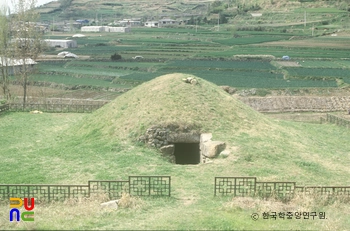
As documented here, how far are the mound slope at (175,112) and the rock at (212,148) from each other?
0.98 meters

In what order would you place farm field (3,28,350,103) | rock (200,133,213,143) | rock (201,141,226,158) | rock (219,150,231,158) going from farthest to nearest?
farm field (3,28,350,103)
rock (200,133,213,143)
rock (201,141,226,158)
rock (219,150,231,158)

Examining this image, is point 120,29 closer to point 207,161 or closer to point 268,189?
point 207,161

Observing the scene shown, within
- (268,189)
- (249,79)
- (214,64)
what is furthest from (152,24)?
(268,189)

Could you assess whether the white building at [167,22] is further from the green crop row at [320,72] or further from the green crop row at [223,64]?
the green crop row at [320,72]

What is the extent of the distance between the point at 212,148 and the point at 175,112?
3543mm

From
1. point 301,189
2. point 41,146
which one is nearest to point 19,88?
point 41,146

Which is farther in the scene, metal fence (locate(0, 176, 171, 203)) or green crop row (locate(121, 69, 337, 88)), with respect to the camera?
green crop row (locate(121, 69, 337, 88))

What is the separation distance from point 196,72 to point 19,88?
25.4 metres

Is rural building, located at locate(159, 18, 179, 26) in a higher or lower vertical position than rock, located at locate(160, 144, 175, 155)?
higher

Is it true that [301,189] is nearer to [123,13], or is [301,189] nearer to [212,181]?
[212,181]

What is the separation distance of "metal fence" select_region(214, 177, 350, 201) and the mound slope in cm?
504

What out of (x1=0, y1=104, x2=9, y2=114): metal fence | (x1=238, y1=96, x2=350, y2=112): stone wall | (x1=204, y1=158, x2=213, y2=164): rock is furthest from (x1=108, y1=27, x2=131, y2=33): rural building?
(x1=204, y1=158, x2=213, y2=164): rock

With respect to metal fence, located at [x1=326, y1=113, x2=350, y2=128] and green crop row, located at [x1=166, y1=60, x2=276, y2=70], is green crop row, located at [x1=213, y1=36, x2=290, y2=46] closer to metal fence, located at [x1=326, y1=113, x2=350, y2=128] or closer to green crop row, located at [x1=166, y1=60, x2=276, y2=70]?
green crop row, located at [x1=166, y1=60, x2=276, y2=70]

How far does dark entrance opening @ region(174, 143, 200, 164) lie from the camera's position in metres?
22.7
